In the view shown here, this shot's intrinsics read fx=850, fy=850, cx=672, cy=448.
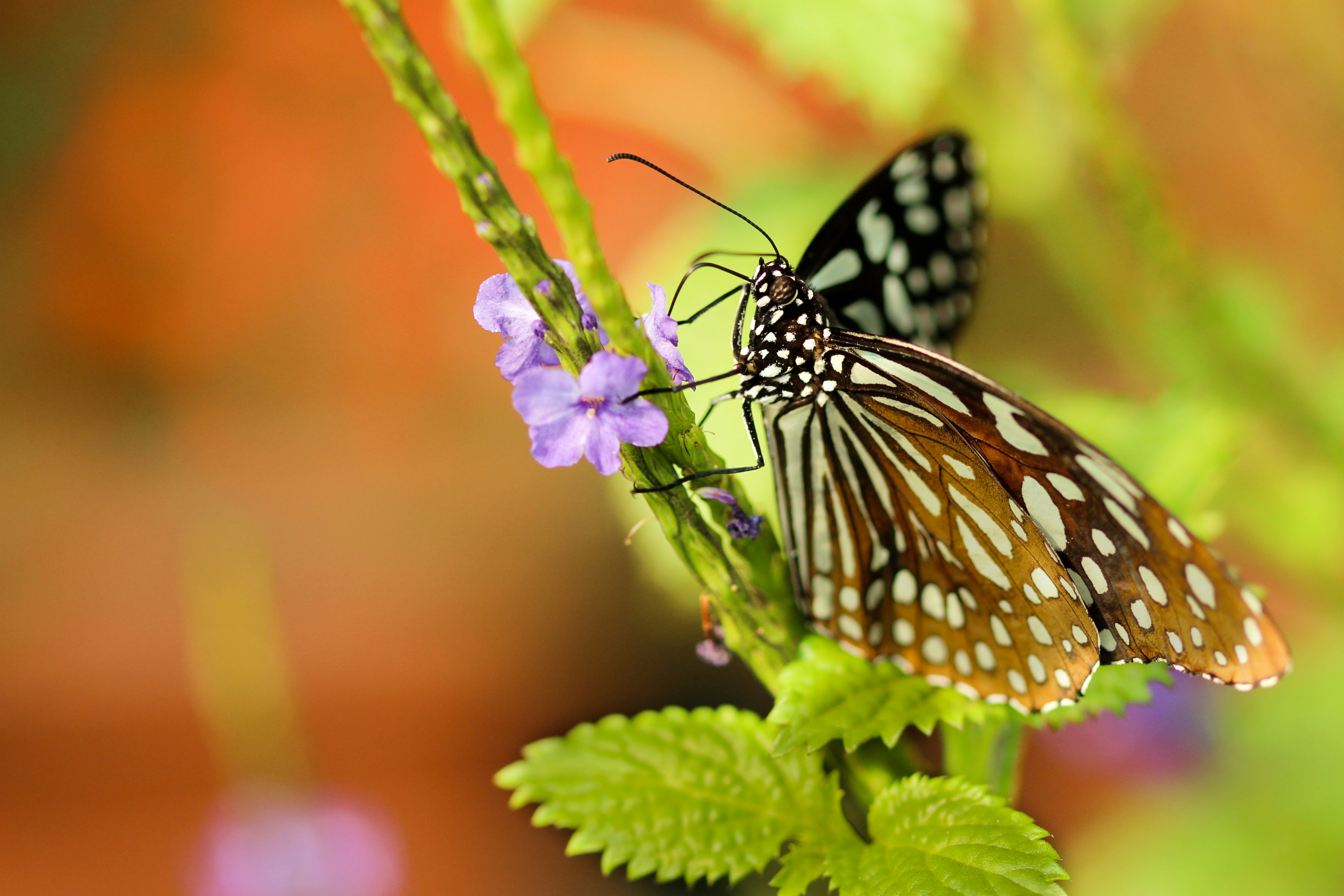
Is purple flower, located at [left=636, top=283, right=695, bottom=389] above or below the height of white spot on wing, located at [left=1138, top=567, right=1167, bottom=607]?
above

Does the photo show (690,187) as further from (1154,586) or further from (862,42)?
(862,42)

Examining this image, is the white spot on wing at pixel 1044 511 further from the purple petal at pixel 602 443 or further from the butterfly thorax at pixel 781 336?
the purple petal at pixel 602 443

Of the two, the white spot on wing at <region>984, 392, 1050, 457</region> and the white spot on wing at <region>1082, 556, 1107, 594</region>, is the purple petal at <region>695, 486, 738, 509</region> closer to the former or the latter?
the white spot on wing at <region>984, 392, 1050, 457</region>

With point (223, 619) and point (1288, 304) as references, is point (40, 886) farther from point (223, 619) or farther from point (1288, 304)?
point (1288, 304)

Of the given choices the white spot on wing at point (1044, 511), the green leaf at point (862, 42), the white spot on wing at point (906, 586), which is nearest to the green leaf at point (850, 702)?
the white spot on wing at point (906, 586)

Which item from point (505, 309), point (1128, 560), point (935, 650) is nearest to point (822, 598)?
point (935, 650)

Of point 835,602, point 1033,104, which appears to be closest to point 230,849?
point 835,602

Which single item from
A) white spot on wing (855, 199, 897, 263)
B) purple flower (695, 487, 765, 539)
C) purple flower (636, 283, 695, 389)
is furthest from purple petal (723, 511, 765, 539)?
white spot on wing (855, 199, 897, 263)
